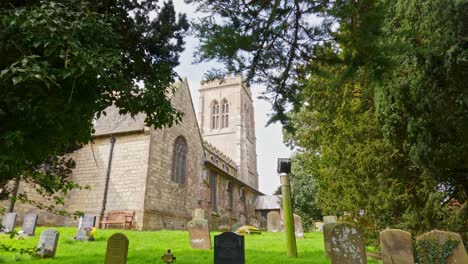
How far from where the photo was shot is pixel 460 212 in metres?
8.10

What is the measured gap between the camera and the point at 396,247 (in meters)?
7.38

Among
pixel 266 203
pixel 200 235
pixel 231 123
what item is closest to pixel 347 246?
pixel 200 235

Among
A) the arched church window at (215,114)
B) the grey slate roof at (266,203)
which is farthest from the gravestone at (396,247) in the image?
the arched church window at (215,114)

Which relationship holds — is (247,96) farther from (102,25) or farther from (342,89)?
(102,25)

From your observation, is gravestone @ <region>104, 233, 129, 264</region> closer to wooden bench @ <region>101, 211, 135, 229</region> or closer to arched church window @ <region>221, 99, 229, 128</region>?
wooden bench @ <region>101, 211, 135, 229</region>

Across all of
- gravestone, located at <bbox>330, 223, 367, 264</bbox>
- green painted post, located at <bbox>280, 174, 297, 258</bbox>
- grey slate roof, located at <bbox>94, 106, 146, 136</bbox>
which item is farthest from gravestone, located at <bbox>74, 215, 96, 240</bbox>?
gravestone, located at <bbox>330, 223, 367, 264</bbox>

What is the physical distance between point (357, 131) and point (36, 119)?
8195mm

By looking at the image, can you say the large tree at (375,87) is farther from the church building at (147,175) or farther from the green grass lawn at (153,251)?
the church building at (147,175)

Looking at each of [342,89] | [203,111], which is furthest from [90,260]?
[203,111]

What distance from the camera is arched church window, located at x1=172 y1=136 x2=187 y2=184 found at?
18.7 m

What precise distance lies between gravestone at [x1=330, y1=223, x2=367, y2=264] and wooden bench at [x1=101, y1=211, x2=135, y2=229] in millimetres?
10773

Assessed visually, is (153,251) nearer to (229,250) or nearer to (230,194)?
(229,250)

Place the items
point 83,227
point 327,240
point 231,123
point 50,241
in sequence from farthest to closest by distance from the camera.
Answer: point 231,123 → point 83,227 → point 50,241 → point 327,240

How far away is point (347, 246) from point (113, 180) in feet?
41.9
